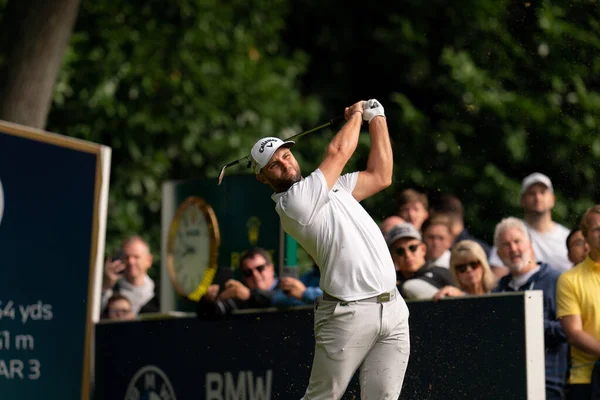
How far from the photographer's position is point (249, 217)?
391 inches

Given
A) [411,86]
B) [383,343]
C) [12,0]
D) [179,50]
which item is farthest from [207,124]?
[383,343]

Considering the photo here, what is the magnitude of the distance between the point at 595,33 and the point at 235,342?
4.36 m

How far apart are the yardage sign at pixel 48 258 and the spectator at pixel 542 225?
10.8 ft

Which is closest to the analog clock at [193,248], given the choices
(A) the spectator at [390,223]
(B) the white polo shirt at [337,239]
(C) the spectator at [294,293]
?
(C) the spectator at [294,293]

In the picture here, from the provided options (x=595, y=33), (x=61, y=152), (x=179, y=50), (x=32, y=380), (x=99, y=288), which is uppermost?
(x=179, y=50)

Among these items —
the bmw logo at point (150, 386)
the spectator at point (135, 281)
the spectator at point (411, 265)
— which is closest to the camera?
the spectator at point (411, 265)

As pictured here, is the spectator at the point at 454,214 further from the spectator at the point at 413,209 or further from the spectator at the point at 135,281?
the spectator at the point at 135,281

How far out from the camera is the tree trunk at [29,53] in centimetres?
1226

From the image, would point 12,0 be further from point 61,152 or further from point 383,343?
point 383,343

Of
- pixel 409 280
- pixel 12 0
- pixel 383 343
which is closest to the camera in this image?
pixel 383 343

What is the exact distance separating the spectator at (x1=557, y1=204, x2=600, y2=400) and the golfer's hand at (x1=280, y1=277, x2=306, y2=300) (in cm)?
176

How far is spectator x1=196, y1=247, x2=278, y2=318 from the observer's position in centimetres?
920

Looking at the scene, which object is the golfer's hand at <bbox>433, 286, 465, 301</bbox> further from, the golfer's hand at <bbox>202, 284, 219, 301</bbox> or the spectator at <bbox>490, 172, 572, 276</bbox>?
the golfer's hand at <bbox>202, 284, 219, 301</bbox>

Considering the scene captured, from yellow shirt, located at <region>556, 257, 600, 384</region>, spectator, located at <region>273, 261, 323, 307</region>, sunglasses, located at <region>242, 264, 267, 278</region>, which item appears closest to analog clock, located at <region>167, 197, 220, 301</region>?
sunglasses, located at <region>242, 264, 267, 278</region>
